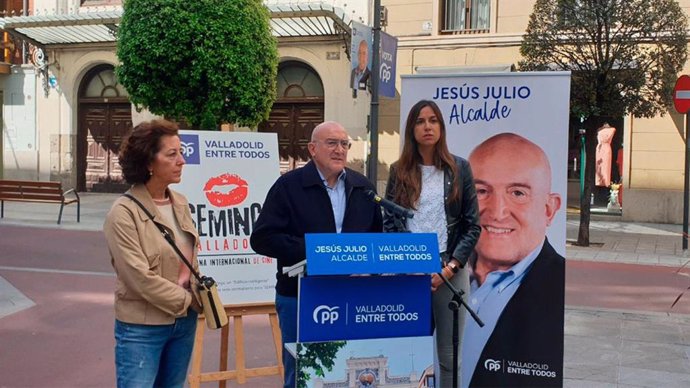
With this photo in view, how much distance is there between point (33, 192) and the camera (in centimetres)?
1542

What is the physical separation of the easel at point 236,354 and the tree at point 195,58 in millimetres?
9456

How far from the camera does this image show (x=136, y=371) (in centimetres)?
315

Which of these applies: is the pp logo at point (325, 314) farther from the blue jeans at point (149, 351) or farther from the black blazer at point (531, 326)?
the black blazer at point (531, 326)

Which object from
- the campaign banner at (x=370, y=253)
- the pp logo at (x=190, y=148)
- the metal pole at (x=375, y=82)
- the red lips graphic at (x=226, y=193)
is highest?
the metal pole at (x=375, y=82)

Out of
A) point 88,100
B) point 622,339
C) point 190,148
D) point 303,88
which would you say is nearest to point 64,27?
point 88,100

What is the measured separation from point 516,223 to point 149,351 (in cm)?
242

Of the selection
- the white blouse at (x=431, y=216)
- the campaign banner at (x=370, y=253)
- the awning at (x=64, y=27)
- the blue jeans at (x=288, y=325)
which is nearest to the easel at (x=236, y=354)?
the blue jeans at (x=288, y=325)

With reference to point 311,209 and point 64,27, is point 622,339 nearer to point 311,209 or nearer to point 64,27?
point 311,209

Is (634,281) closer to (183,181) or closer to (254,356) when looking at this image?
(254,356)

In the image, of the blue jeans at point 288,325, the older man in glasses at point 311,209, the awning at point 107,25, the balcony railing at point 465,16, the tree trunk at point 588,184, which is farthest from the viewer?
the balcony railing at point 465,16

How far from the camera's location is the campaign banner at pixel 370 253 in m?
2.89

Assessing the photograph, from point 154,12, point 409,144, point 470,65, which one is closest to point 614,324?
point 409,144

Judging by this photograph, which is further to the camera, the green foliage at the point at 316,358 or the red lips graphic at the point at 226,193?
the red lips graphic at the point at 226,193

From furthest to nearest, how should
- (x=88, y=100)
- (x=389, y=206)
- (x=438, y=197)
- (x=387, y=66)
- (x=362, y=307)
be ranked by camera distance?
(x=88, y=100)
(x=387, y=66)
(x=438, y=197)
(x=389, y=206)
(x=362, y=307)
